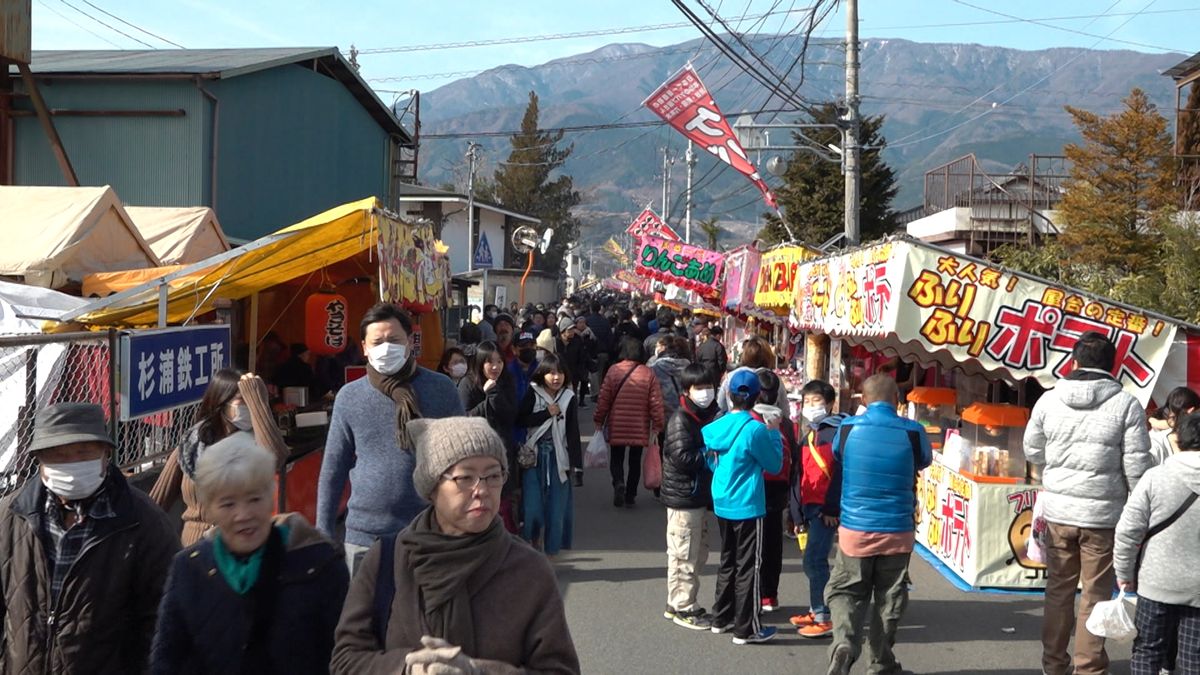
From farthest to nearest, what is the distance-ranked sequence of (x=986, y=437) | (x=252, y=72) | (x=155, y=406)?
1. (x=252, y=72)
2. (x=986, y=437)
3. (x=155, y=406)

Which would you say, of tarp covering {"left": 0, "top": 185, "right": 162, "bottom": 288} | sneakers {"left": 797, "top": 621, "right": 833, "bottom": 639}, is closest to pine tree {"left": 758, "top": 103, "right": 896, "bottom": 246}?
tarp covering {"left": 0, "top": 185, "right": 162, "bottom": 288}

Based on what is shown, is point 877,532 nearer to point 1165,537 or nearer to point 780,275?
point 1165,537

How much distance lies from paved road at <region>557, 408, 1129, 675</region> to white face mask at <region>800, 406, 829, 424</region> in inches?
55.9

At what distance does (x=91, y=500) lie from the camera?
11.3 ft

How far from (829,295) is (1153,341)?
3145mm

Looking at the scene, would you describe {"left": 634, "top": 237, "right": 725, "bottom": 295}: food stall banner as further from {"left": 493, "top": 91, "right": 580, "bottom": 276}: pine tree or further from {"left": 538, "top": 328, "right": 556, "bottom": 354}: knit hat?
{"left": 493, "top": 91, "right": 580, "bottom": 276}: pine tree

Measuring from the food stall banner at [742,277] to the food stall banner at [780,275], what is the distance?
813mm

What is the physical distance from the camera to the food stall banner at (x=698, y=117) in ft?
50.8

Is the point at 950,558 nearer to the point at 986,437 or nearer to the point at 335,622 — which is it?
the point at 986,437

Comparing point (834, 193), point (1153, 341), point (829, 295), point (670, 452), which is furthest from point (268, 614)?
point (834, 193)

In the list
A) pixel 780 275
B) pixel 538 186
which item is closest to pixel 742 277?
pixel 780 275

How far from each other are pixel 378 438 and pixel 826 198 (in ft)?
A: 111

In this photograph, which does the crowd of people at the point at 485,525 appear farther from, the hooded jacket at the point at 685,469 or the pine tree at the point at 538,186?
the pine tree at the point at 538,186

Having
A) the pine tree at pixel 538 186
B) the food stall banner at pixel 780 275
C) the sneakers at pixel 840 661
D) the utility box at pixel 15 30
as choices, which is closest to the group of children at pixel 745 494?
the sneakers at pixel 840 661
